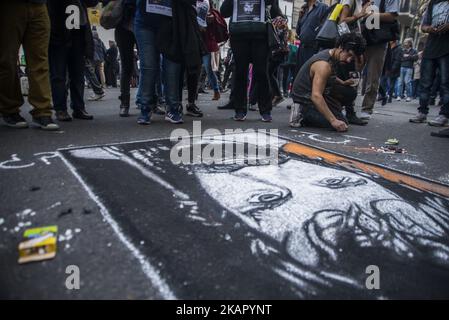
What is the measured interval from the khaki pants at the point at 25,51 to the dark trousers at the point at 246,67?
5.97 feet

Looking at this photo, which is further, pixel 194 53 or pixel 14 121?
pixel 194 53

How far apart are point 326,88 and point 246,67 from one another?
88cm

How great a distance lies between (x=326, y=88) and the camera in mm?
3295

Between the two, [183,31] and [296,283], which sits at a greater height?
[183,31]

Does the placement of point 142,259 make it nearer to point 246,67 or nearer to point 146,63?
point 146,63

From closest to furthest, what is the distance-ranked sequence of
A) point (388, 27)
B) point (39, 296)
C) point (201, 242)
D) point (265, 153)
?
point (39, 296) → point (201, 242) → point (265, 153) → point (388, 27)

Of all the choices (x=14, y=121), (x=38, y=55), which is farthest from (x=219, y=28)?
(x=14, y=121)

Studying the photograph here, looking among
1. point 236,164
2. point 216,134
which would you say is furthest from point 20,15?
point 236,164

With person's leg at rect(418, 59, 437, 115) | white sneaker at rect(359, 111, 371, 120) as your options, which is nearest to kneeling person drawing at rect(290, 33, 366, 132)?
white sneaker at rect(359, 111, 371, 120)

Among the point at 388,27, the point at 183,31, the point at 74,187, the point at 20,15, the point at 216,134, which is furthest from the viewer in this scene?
the point at 388,27

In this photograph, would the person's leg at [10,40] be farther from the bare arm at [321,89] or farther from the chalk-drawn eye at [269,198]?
the bare arm at [321,89]
